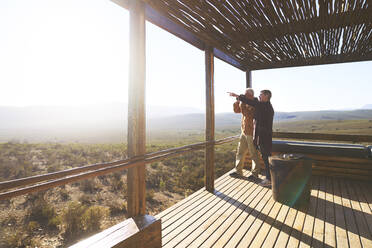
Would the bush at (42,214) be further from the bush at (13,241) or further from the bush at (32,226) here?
the bush at (13,241)

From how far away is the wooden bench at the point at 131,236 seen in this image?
4.87 feet

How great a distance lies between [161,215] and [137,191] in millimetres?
961

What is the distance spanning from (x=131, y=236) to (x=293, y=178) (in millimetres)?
2478

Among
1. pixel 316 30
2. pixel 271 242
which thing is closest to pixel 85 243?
pixel 271 242

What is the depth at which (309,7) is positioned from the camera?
8.48 ft

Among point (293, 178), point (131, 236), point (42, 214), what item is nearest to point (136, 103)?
point (131, 236)

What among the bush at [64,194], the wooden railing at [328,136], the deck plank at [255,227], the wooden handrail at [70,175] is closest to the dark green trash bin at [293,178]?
the deck plank at [255,227]

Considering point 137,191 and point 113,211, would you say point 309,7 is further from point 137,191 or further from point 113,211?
point 113,211

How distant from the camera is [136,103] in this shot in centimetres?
208

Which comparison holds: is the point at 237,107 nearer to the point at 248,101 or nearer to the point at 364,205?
the point at 248,101

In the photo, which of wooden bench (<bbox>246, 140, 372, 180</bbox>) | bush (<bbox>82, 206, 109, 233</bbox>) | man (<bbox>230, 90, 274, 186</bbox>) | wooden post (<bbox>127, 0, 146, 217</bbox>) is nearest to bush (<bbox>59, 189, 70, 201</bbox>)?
bush (<bbox>82, 206, 109, 233</bbox>)

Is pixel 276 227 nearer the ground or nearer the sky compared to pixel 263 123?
nearer the ground

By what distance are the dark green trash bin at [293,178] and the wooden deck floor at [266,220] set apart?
15 cm

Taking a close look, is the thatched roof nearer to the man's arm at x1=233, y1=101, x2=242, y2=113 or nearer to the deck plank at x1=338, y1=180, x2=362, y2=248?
the man's arm at x1=233, y1=101, x2=242, y2=113
